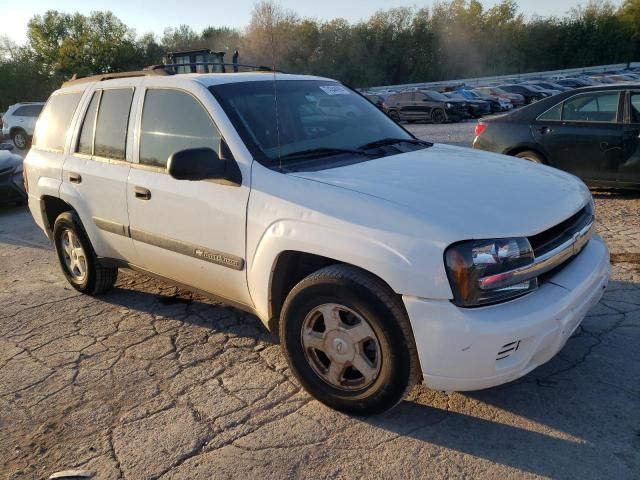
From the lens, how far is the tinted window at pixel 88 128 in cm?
448

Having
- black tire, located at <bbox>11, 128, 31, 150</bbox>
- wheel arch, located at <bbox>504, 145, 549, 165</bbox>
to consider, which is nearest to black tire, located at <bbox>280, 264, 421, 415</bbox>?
wheel arch, located at <bbox>504, 145, 549, 165</bbox>

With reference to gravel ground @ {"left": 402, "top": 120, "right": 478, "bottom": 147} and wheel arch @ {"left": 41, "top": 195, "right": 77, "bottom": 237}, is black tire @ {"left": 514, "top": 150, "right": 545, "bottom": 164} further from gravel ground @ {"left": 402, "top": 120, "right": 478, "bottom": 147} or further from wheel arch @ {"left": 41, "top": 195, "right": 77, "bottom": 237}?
gravel ground @ {"left": 402, "top": 120, "right": 478, "bottom": 147}

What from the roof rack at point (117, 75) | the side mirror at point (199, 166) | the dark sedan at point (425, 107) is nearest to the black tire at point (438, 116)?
the dark sedan at point (425, 107)

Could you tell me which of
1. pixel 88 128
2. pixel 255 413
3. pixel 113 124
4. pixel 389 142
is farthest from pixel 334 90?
pixel 255 413

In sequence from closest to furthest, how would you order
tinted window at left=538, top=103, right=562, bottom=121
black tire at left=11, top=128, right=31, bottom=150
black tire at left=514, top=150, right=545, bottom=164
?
tinted window at left=538, top=103, right=562, bottom=121 < black tire at left=514, top=150, right=545, bottom=164 < black tire at left=11, top=128, right=31, bottom=150

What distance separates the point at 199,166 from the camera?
315cm

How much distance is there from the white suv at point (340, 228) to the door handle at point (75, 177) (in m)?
0.01

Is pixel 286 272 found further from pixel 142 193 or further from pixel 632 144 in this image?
pixel 632 144

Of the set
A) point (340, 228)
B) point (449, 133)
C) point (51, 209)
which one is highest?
point (340, 228)

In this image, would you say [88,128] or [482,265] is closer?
[482,265]

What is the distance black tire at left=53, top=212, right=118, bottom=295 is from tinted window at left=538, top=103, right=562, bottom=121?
584 cm

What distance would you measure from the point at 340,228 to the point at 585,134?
5749 mm

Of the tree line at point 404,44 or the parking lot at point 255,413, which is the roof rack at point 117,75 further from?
the tree line at point 404,44

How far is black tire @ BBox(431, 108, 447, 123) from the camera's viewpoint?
24.8 m
